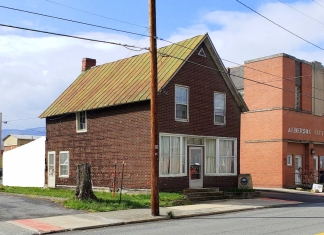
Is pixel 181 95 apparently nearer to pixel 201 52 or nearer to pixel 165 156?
pixel 201 52

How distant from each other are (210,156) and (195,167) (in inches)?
53.7

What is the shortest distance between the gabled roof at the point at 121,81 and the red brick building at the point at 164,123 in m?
0.07

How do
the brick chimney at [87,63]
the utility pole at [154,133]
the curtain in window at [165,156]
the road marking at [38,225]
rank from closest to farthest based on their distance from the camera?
the road marking at [38,225], the utility pole at [154,133], the curtain in window at [165,156], the brick chimney at [87,63]

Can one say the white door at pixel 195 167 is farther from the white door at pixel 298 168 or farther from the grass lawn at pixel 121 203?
the white door at pixel 298 168

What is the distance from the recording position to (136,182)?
74.4ft

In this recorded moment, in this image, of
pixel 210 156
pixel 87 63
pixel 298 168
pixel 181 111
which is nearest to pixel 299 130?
pixel 298 168

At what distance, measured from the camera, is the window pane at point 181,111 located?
76.7 ft

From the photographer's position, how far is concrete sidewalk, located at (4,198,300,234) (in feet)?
44.3

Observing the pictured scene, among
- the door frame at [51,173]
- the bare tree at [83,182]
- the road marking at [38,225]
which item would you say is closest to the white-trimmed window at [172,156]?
the bare tree at [83,182]

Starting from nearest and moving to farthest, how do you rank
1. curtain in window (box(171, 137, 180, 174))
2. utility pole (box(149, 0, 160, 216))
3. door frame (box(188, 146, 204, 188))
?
utility pole (box(149, 0, 160, 216)), curtain in window (box(171, 137, 180, 174)), door frame (box(188, 146, 204, 188))

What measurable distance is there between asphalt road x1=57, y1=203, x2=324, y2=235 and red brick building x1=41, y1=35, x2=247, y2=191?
6592 millimetres

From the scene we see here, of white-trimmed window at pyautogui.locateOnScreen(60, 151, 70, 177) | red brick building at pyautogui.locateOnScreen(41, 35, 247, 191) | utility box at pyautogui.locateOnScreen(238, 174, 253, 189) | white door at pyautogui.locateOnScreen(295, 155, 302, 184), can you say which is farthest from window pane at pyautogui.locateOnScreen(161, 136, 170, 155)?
white door at pyautogui.locateOnScreen(295, 155, 302, 184)

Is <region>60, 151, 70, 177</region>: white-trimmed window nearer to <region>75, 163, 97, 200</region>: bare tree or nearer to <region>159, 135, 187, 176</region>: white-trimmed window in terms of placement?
<region>159, 135, 187, 176</region>: white-trimmed window

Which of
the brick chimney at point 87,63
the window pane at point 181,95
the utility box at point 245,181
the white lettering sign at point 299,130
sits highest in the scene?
the brick chimney at point 87,63
